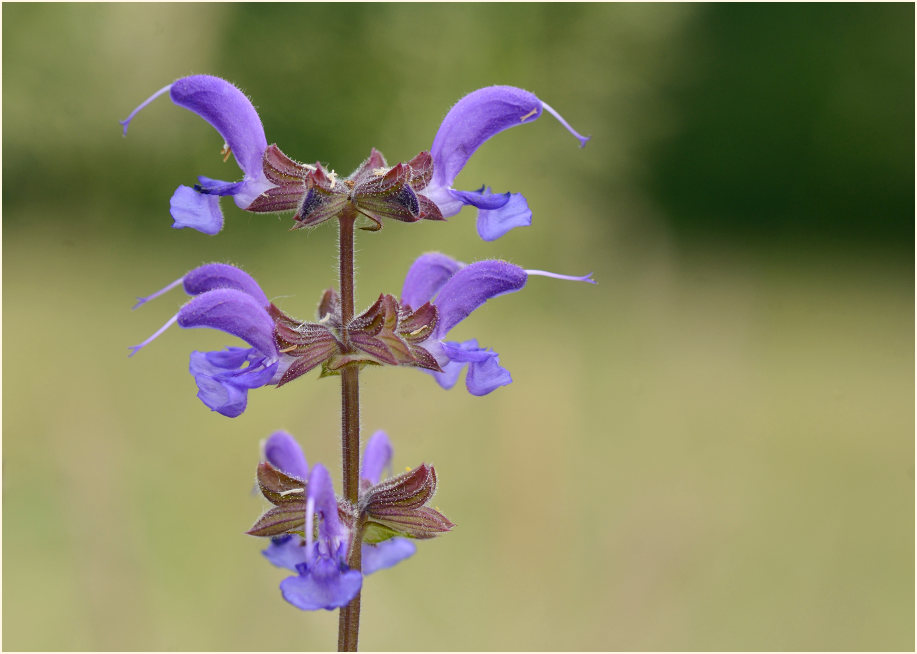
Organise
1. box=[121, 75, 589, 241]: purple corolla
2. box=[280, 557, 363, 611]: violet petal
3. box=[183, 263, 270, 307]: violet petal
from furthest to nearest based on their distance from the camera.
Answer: box=[183, 263, 270, 307]: violet petal
box=[121, 75, 589, 241]: purple corolla
box=[280, 557, 363, 611]: violet petal

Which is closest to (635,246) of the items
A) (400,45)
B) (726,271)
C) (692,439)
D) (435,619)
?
(692,439)

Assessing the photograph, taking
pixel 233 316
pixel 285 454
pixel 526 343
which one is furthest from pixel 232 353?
pixel 526 343

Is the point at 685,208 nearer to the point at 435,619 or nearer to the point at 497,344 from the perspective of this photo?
the point at 497,344

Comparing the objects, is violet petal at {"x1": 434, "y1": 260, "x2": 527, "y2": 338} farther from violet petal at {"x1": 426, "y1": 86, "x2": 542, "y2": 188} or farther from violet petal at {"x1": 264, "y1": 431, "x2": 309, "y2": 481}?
violet petal at {"x1": 264, "y1": 431, "x2": 309, "y2": 481}

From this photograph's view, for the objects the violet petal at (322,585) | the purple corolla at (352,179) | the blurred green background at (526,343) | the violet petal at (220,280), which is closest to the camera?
the violet petal at (322,585)

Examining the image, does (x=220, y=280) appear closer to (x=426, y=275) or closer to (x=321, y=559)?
(x=426, y=275)

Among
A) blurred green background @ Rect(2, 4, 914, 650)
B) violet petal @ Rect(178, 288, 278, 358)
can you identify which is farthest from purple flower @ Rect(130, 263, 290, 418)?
blurred green background @ Rect(2, 4, 914, 650)

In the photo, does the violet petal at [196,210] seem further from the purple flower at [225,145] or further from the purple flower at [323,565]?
the purple flower at [323,565]

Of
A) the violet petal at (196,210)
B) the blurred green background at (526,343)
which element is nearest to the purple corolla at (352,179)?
the violet petal at (196,210)

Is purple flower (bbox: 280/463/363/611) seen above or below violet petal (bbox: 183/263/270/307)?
below
